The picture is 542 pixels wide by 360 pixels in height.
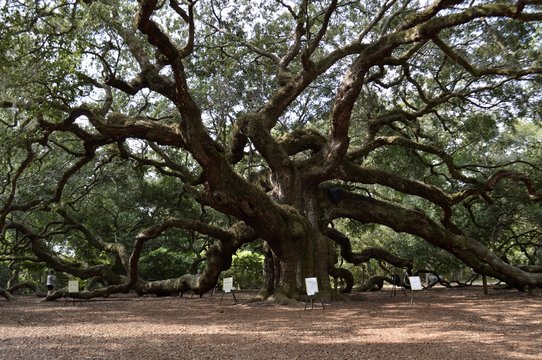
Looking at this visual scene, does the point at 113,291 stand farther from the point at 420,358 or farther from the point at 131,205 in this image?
the point at 420,358

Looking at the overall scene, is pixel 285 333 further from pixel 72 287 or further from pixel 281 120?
pixel 281 120

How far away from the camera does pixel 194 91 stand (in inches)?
597

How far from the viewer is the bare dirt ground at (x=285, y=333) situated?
16.7ft

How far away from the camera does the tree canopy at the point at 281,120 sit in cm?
980

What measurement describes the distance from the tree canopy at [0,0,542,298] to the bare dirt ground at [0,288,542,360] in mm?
2443

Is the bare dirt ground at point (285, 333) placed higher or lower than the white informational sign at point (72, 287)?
lower

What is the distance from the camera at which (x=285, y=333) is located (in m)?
6.46

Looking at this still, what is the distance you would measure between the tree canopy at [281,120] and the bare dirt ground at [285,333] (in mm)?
2443

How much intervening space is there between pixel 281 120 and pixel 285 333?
11.5m

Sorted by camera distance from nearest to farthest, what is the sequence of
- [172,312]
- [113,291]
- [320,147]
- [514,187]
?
[172,312] → [320,147] → [113,291] → [514,187]

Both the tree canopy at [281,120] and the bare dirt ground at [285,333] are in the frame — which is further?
the tree canopy at [281,120]

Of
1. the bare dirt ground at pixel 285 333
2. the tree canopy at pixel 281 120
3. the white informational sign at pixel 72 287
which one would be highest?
the tree canopy at pixel 281 120

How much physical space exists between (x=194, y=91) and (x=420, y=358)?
12.1m

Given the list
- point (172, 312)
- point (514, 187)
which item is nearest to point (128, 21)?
point (172, 312)
